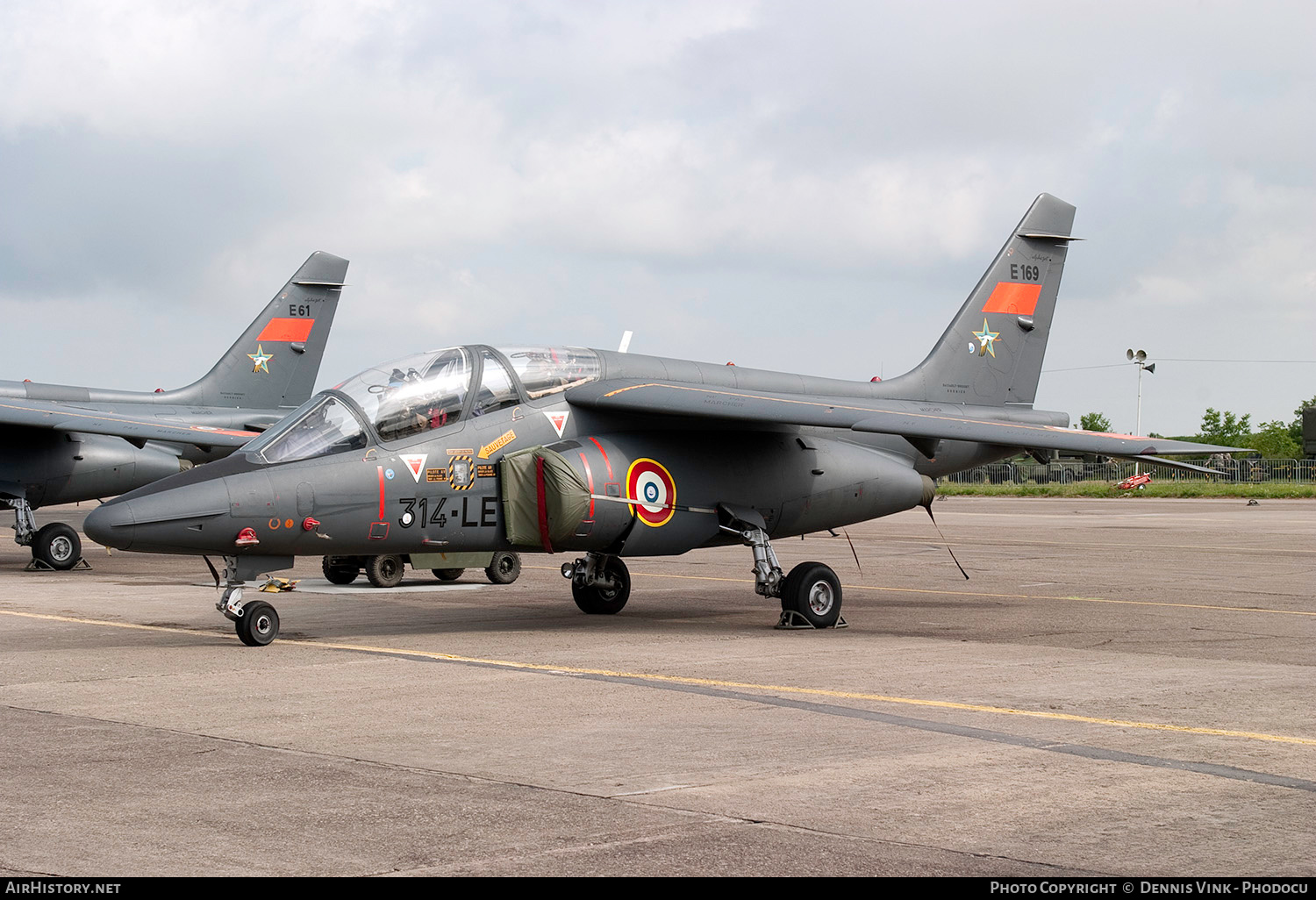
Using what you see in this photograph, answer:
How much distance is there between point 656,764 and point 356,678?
3.92 meters

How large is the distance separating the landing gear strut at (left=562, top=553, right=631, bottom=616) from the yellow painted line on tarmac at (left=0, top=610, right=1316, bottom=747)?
3.56 meters

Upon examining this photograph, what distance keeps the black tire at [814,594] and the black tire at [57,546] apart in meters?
13.6

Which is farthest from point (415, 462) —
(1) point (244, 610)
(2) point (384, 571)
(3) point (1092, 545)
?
(3) point (1092, 545)

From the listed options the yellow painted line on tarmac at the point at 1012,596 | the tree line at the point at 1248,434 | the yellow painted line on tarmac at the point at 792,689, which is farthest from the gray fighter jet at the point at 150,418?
the tree line at the point at 1248,434

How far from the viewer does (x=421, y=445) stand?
12445 mm

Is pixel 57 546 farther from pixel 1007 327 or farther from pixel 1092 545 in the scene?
pixel 1092 545

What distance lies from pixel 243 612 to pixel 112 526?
1528 millimetres

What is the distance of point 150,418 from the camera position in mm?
24344

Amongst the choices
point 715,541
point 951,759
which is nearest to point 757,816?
point 951,759

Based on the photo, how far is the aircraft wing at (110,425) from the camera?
68.3 feet

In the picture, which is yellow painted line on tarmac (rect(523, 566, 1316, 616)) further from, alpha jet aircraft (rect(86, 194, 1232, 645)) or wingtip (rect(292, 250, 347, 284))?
wingtip (rect(292, 250, 347, 284))

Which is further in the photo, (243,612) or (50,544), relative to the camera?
(50,544)

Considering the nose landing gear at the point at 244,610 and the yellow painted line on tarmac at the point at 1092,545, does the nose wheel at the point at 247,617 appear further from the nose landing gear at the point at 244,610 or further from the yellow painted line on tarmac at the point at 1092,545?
the yellow painted line on tarmac at the point at 1092,545

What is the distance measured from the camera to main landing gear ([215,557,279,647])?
11852 millimetres
